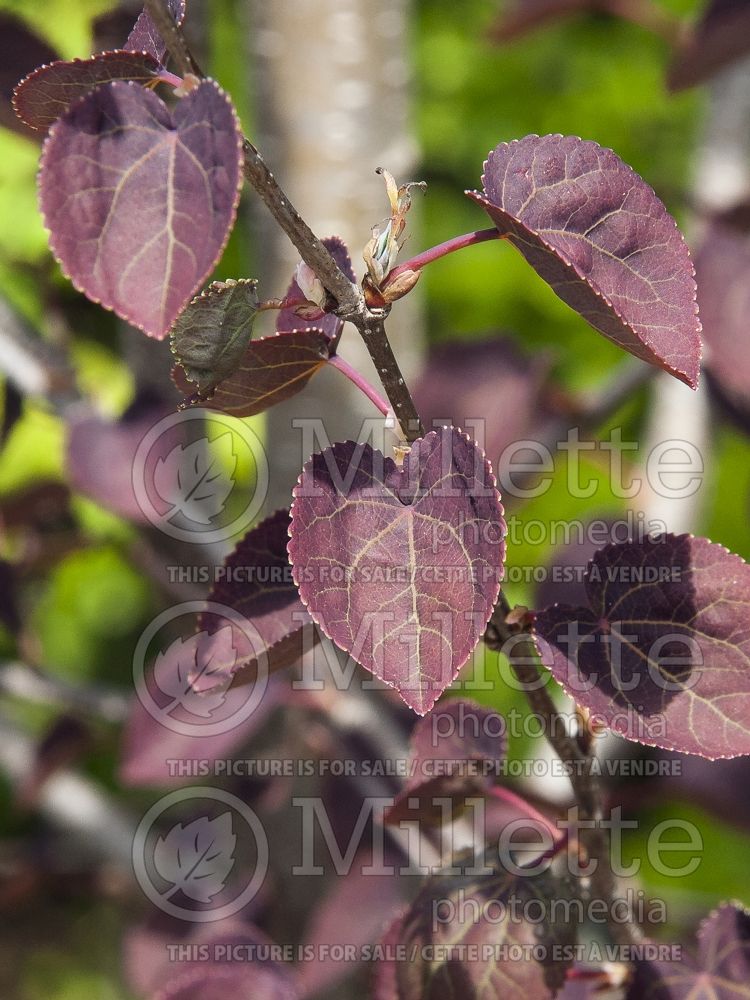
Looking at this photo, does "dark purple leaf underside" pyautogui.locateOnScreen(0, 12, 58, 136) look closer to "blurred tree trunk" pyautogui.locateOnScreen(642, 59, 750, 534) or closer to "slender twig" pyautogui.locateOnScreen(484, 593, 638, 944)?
"slender twig" pyautogui.locateOnScreen(484, 593, 638, 944)

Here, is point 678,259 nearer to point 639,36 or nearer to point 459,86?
point 459,86

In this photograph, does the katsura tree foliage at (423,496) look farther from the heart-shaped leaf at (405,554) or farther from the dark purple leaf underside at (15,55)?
the dark purple leaf underside at (15,55)

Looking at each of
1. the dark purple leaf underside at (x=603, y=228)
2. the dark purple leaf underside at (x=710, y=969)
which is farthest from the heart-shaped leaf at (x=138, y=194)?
the dark purple leaf underside at (x=710, y=969)

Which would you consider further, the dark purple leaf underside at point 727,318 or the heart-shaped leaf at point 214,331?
the dark purple leaf underside at point 727,318

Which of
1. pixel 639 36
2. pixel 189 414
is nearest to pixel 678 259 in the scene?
pixel 189 414

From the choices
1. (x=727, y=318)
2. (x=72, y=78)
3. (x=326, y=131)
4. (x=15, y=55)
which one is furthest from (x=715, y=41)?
(x=72, y=78)

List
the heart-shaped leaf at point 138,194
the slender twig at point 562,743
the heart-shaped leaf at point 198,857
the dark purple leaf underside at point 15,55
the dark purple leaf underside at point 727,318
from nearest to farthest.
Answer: the heart-shaped leaf at point 138,194
the slender twig at point 562,743
the dark purple leaf underside at point 15,55
the dark purple leaf underside at point 727,318
the heart-shaped leaf at point 198,857

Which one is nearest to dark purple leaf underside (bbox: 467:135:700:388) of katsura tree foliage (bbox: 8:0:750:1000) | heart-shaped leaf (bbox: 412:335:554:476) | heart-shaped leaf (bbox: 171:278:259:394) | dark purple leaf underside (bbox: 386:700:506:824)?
katsura tree foliage (bbox: 8:0:750:1000)
